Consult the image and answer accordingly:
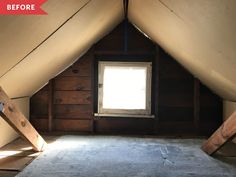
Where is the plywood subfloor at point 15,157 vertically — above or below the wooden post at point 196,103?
below

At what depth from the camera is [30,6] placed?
1876 millimetres

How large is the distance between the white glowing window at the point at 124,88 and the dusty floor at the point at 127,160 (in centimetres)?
76

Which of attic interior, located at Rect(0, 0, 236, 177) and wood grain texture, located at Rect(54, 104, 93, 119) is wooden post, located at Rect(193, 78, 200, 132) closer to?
attic interior, located at Rect(0, 0, 236, 177)

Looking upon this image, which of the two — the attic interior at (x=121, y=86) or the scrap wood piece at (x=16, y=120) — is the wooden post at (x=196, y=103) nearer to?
the attic interior at (x=121, y=86)

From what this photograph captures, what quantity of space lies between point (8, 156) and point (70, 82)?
5.82 ft

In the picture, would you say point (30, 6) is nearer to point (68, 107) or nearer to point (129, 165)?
point (129, 165)

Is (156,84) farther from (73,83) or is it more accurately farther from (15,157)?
(15,157)

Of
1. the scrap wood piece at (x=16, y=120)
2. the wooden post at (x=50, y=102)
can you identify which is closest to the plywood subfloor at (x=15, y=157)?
the scrap wood piece at (x=16, y=120)

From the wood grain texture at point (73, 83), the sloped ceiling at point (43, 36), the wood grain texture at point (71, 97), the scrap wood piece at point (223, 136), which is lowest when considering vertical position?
the scrap wood piece at point (223, 136)

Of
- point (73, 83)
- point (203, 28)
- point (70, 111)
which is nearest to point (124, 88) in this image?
point (73, 83)

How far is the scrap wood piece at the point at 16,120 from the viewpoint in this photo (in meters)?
2.50

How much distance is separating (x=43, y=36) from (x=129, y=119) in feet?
7.72

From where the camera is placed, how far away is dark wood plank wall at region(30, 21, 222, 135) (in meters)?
4.43

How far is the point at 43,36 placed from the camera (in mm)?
2490
